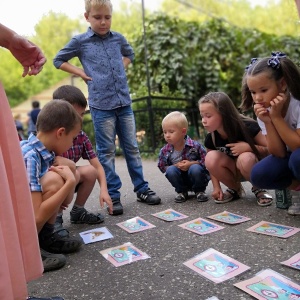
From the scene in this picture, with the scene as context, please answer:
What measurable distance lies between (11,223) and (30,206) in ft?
0.51

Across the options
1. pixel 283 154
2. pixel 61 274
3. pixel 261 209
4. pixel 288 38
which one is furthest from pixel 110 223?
pixel 288 38

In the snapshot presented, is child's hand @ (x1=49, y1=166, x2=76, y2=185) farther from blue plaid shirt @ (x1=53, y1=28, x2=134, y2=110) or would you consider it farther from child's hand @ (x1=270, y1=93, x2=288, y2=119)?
child's hand @ (x1=270, y1=93, x2=288, y2=119)

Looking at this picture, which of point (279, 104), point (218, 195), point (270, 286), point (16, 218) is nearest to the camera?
point (16, 218)

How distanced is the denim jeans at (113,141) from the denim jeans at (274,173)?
1026 millimetres

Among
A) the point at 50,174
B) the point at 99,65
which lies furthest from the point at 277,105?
the point at 99,65

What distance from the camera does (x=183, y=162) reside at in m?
2.90

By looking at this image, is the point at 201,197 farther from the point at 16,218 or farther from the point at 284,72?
the point at 16,218

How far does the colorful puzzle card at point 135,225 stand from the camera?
2239mm

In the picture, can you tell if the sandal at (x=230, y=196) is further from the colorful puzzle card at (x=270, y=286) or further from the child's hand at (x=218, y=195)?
the colorful puzzle card at (x=270, y=286)

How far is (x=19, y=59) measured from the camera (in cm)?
147

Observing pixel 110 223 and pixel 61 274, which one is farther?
pixel 110 223

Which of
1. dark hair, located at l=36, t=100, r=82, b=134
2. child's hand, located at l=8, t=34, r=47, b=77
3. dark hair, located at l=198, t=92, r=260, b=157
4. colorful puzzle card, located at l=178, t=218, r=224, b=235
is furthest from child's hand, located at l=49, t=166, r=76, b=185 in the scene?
dark hair, located at l=198, t=92, r=260, b=157

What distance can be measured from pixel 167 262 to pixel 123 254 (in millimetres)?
255

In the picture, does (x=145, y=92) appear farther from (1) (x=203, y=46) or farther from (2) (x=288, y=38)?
(2) (x=288, y=38)
